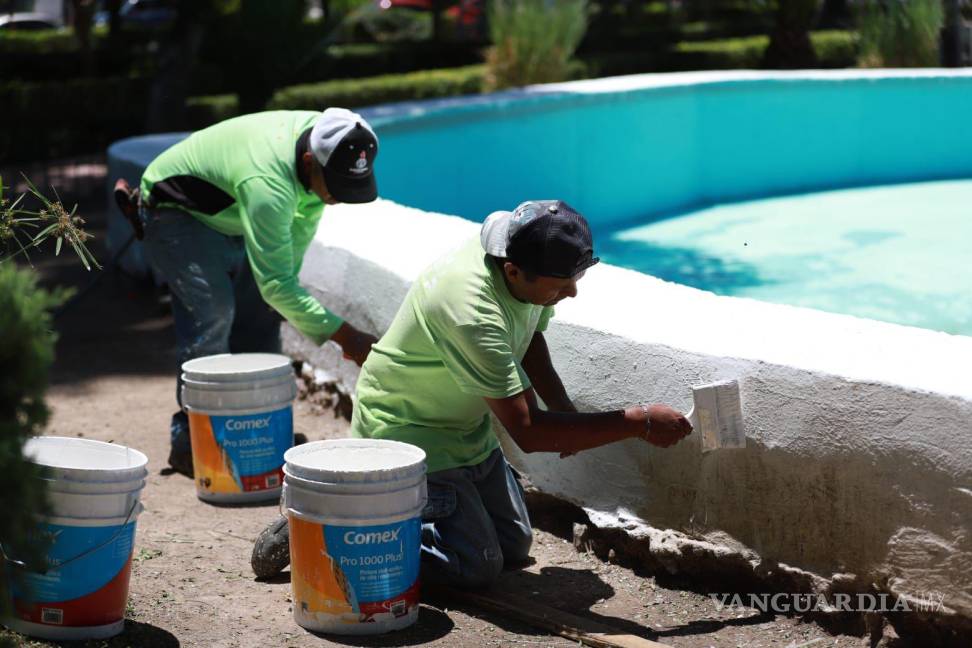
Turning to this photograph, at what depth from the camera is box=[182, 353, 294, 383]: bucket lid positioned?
4379 mm

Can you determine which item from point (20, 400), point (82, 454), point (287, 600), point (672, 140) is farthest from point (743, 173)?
point (20, 400)

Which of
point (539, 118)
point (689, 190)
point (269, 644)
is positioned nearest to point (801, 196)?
point (689, 190)

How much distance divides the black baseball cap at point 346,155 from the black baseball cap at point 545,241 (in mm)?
1036

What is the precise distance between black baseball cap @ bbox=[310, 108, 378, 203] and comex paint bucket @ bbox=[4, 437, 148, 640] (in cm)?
137

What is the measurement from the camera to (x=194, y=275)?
4.86 m

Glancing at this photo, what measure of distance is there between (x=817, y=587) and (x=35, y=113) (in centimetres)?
1272

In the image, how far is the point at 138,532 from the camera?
4152 millimetres

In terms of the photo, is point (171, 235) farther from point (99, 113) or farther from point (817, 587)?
point (99, 113)

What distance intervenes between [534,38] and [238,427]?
378 inches

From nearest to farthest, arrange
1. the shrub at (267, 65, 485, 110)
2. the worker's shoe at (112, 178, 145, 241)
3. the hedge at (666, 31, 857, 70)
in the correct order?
1. the worker's shoe at (112, 178, 145, 241)
2. the shrub at (267, 65, 485, 110)
3. the hedge at (666, 31, 857, 70)

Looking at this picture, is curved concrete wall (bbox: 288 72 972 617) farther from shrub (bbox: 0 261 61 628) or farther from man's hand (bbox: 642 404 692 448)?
shrub (bbox: 0 261 61 628)

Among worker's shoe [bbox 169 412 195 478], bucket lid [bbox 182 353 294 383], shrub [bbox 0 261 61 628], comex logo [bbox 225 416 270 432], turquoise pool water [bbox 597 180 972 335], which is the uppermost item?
shrub [bbox 0 261 61 628]

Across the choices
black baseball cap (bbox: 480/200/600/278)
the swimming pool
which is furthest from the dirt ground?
the swimming pool

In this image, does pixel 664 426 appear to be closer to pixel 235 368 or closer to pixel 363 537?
pixel 363 537
